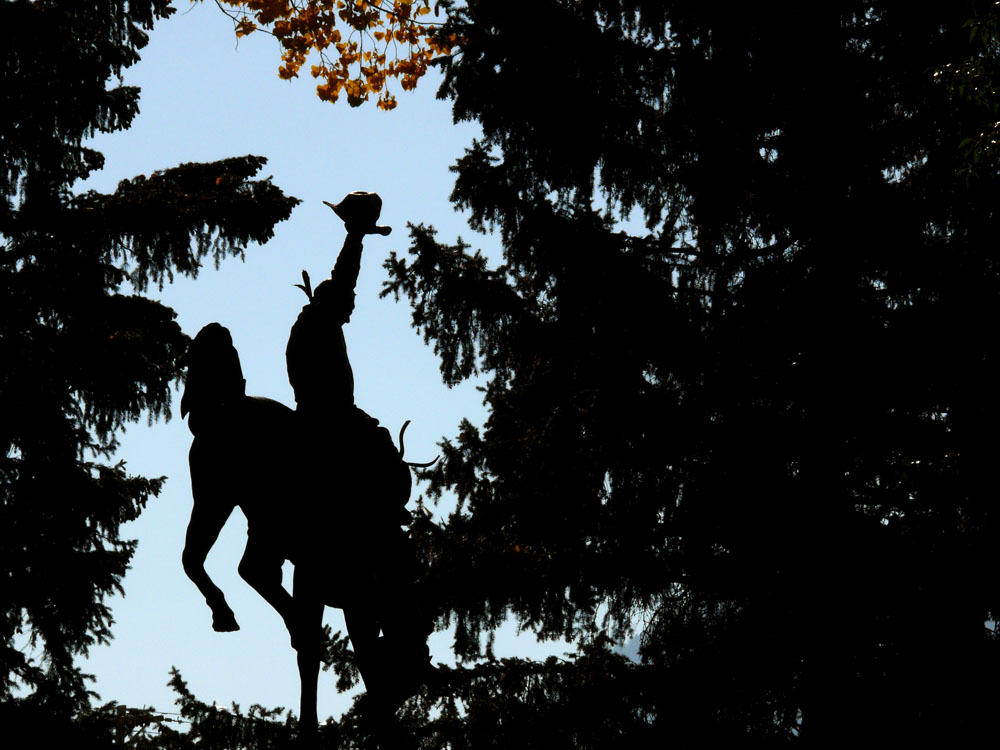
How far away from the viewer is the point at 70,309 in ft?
42.5

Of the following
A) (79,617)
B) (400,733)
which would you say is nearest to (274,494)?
(400,733)

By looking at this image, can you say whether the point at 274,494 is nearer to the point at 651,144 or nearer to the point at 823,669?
Result: the point at 823,669

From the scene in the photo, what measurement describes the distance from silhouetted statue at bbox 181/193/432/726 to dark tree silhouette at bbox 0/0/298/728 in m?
7.28

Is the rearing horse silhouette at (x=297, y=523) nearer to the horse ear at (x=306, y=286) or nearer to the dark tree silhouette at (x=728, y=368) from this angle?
the horse ear at (x=306, y=286)

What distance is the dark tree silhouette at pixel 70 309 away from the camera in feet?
41.4

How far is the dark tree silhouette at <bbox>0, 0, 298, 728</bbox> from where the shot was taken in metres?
12.6

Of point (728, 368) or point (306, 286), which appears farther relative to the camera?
point (728, 368)

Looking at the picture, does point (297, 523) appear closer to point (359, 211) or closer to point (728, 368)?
point (359, 211)

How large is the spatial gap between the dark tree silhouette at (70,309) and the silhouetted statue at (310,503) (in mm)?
7278

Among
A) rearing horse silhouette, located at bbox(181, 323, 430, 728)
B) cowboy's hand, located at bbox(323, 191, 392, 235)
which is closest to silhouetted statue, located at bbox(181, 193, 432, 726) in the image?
rearing horse silhouette, located at bbox(181, 323, 430, 728)

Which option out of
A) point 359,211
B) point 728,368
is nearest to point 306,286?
point 359,211

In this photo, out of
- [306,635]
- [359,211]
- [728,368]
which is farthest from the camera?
[728,368]

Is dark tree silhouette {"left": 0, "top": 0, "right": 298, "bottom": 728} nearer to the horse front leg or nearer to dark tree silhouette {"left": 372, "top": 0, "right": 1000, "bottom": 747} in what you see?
dark tree silhouette {"left": 372, "top": 0, "right": 1000, "bottom": 747}

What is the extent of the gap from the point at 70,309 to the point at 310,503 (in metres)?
7.89
